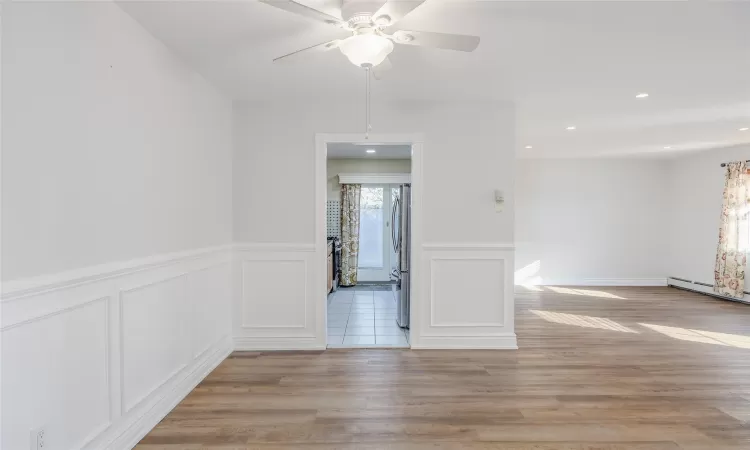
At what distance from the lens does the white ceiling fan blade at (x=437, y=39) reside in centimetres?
183

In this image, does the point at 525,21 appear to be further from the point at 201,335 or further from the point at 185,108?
the point at 201,335

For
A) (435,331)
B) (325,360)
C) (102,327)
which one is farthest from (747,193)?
(102,327)

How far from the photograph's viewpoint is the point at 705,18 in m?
2.12

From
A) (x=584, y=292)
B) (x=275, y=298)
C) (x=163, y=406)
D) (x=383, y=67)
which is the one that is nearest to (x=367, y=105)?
(x=383, y=67)

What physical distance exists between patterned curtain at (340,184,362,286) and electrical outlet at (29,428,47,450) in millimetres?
5542

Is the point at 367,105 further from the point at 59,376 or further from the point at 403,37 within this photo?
the point at 59,376

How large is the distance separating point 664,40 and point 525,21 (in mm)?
982

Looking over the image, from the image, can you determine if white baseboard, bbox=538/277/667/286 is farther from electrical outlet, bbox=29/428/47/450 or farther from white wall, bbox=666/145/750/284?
electrical outlet, bbox=29/428/47/450

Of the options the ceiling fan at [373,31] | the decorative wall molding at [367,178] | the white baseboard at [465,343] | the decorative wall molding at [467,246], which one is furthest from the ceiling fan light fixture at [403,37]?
the decorative wall molding at [367,178]

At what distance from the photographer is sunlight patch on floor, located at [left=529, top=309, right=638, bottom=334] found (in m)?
4.48

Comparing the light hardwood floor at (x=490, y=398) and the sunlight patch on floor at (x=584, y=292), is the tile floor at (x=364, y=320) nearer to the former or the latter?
the light hardwood floor at (x=490, y=398)

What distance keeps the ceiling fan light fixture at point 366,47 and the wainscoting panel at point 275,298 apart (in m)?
2.09

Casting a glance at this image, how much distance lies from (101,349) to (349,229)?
5.31 m

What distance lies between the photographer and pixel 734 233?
580 centimetres
